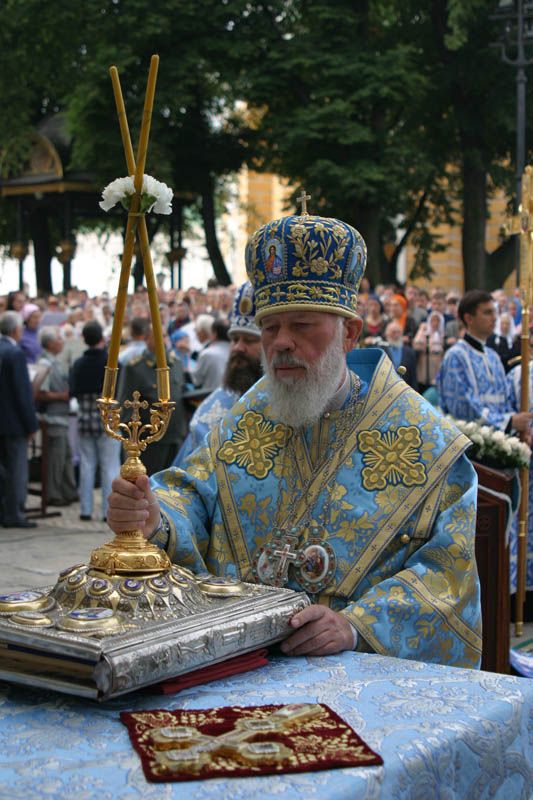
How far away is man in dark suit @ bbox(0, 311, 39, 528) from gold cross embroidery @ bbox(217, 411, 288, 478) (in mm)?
7209

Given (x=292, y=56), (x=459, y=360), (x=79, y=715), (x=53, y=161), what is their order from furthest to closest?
1. (x=53, y=161)
2. (x=292, y=56)
3. (x=459, y=360)
4. (x=79, y=715)

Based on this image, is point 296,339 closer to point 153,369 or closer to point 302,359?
point 302,359

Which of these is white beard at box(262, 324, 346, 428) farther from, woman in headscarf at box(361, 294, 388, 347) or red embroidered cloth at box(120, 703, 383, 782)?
woman in headscarf at box(361, 294, 388, 347)

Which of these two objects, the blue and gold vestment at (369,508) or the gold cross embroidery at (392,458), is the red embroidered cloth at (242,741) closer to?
the blue and gold vestment at (369,508)

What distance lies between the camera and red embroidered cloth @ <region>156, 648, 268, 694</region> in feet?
7.01

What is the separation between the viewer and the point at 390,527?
9.54 feet

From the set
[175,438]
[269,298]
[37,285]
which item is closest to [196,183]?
[37,285]

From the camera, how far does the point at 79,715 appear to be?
2.02m

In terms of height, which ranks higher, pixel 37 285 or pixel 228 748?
pixel 37 285

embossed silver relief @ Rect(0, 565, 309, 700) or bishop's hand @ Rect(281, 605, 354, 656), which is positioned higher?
embossed silver relief @ Rect(0, 565, 309, 700)

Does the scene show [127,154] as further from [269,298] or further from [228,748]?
[228,748]

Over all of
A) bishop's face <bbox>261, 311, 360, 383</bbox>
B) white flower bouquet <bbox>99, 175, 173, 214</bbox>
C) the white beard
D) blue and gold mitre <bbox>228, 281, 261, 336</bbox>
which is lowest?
the white beard

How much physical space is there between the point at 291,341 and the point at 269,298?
14 centimetres

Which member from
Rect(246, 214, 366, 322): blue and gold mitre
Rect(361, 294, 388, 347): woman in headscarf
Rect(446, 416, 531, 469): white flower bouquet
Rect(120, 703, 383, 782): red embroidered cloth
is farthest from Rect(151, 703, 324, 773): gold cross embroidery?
Rect(361, 294, 388, 347): woman in headscarf
